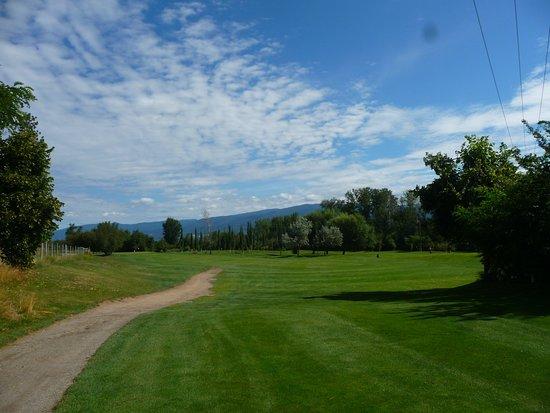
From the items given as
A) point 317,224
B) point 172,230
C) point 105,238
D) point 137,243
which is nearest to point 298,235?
point 317,224

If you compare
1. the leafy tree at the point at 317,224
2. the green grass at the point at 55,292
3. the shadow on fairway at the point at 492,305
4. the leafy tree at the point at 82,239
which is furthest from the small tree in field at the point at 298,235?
the shadow on fairway at the point at 492,305

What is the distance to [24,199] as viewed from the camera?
94.6 ft

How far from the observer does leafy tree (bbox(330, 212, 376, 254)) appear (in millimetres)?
125188

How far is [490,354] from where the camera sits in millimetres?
10273

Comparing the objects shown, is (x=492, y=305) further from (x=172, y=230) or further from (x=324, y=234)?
(x=172, y=230)

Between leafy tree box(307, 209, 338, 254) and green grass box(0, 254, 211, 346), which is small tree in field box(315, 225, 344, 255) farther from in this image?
green grass box(0, 254, 211, 346)

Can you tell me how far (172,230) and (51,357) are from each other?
6733 inches

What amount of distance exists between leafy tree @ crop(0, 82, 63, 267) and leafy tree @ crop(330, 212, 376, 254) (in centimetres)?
9814

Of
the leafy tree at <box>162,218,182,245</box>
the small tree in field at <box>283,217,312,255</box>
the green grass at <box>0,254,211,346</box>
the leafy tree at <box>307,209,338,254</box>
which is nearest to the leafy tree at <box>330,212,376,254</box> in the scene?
the leafy tree at <box>307,209,338,254</box>

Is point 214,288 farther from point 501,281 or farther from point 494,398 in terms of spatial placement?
point 494,398

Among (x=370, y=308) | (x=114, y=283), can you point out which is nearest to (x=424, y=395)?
(x=370, y=308)

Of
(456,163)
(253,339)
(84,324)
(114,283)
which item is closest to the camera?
(253,339)

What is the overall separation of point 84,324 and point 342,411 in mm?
13966

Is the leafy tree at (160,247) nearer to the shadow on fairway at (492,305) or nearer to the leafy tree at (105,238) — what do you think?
the leafy tree at (105,238)
